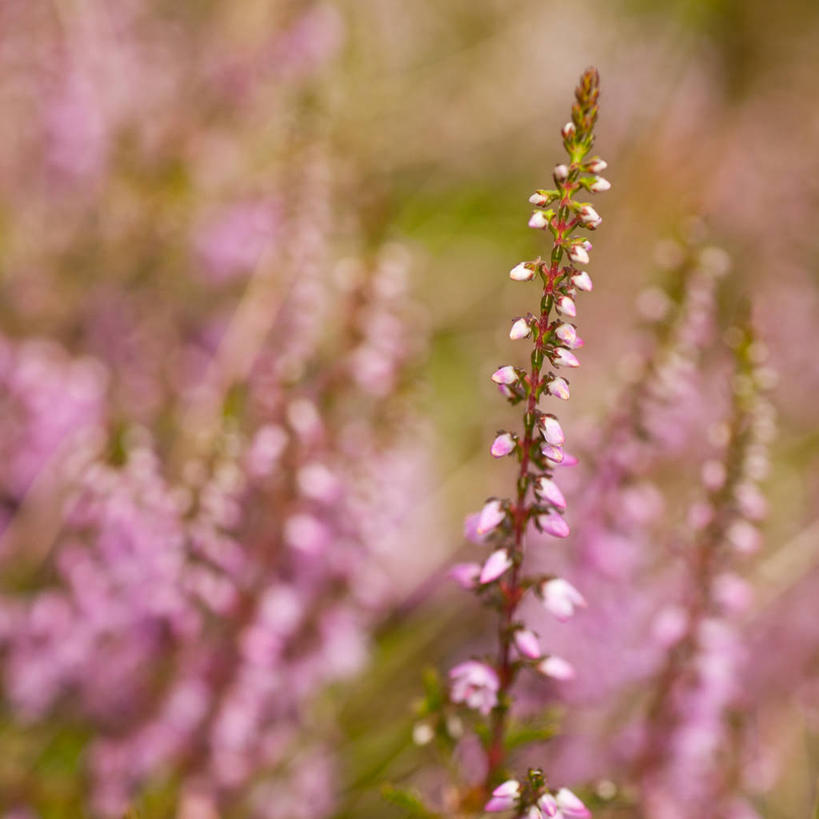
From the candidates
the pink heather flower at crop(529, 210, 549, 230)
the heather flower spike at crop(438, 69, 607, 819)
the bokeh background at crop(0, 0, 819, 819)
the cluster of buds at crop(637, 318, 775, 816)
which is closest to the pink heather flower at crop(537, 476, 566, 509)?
the heather flower spike at crop(438, 69, 607, 819)

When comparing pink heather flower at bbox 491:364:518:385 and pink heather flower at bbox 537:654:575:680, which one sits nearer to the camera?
pink heather flower at bbox 491:364:518:385

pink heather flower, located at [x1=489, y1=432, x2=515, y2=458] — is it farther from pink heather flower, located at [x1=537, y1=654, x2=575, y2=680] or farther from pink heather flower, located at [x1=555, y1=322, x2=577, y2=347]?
pink heather flower, located at [x1=537, y1=654, x2=575, y2=680]

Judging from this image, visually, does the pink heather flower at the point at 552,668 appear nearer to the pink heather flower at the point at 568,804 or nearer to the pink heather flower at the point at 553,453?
the pink heather flower at the point at 568,804

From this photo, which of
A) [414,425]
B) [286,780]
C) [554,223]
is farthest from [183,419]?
[554,223]

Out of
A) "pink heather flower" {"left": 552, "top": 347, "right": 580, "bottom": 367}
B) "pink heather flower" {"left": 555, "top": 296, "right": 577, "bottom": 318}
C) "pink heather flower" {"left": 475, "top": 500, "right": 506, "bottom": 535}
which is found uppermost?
"pink heather flower" {"left": 555, "top": 296, "right": 577, "bottom": 318}

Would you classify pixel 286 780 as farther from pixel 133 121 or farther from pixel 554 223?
pixel 133 121

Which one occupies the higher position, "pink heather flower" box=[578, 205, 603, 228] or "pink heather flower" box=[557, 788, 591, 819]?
"pink heather flower" box=[578, 205, 603, 228]

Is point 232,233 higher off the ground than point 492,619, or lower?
higher

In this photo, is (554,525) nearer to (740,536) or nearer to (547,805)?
(547,805)

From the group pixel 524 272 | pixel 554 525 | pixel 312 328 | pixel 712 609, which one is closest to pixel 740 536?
pixel 712 609
